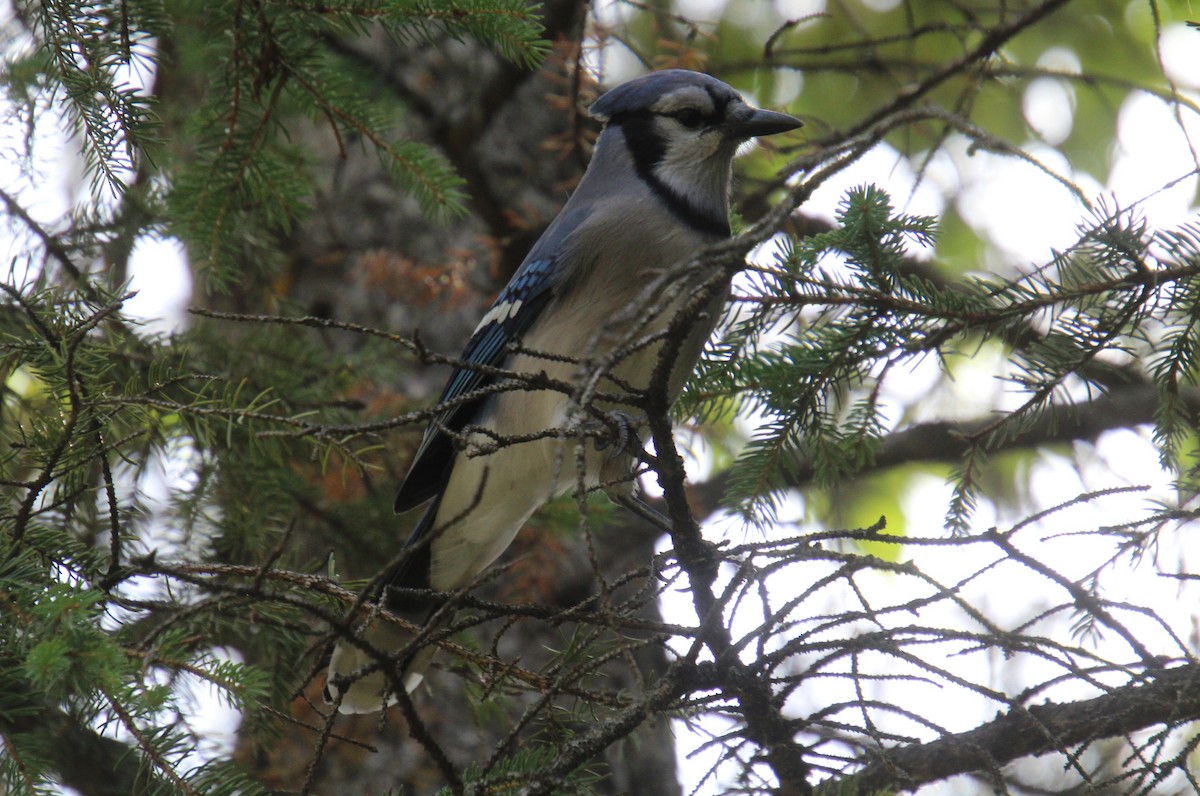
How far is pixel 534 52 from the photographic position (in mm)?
1771

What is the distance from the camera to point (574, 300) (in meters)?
2.09

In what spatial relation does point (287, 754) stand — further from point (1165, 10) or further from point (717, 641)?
point (1165, 10)

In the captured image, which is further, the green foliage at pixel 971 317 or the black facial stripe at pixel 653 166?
the black facial stripe at pixel 653 166

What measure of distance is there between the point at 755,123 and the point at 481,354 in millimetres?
737

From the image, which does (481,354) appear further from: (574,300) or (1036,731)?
(1036,731)

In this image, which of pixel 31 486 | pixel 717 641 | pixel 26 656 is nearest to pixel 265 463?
pixel 31 486

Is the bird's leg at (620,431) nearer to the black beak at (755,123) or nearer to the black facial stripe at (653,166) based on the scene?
the black facial stripe at (653,166)

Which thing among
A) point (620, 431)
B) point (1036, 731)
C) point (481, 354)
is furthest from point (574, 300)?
point (1036, 731)

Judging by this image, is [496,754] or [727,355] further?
[727,355]

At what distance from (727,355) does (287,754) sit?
4.72 ft

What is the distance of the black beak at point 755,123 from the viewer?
6.95ft

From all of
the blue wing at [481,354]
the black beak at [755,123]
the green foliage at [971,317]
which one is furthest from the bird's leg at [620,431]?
the black beak at [755,123]

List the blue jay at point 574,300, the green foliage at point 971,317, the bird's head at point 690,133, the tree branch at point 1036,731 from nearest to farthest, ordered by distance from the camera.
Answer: the tree branch at point 1036,731, the green foliage at point 971,317, the blue jay at point 574,300, the bird's head at point 690,133

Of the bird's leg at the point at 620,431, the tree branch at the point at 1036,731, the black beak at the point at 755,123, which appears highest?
the black beak at the point at 755,123
